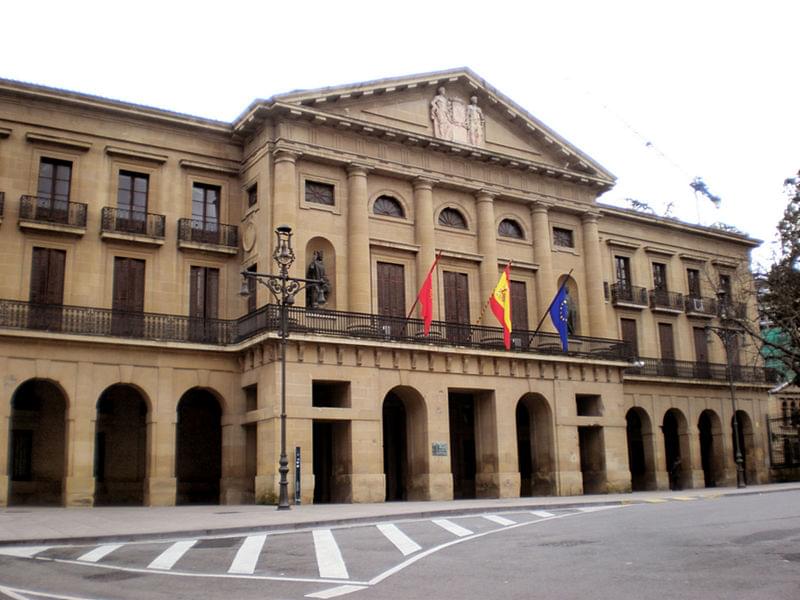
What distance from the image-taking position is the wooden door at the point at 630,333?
1693 inches

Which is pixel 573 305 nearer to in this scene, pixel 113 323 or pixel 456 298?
pixel 456 298

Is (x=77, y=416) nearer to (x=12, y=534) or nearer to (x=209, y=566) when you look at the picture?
(x=12, y=534)

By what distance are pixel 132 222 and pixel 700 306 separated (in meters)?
29.8

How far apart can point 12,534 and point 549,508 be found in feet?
46.6

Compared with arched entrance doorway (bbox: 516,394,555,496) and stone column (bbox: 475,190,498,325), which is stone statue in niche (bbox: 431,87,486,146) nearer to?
stone column (bbox: 475,190,498,325)

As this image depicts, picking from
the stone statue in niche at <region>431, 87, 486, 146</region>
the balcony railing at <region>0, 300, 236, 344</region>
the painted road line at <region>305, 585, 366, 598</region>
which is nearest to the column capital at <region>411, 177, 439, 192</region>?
the stone statue in niche at <region>431, 87, 486, 146</region>

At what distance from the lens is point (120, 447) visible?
3173 cm

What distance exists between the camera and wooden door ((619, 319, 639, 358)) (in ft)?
141

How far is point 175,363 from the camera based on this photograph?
30547 mm

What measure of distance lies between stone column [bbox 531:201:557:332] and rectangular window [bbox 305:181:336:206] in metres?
9.65

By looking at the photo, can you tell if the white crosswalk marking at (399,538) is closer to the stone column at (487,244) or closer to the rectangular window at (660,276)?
the stone column at (487,244)

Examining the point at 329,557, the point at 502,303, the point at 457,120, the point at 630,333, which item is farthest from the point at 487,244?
the point at 329,557

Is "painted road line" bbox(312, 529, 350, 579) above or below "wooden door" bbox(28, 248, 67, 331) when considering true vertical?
below

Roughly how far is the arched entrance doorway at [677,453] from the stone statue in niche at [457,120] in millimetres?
16926
